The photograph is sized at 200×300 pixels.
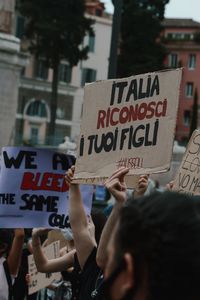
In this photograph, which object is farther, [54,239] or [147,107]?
[54,239]

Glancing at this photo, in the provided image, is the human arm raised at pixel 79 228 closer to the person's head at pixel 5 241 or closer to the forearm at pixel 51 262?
the forearm at pixel 51 262

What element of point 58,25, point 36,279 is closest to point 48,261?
point 36,279

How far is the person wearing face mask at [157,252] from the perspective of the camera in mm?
1812

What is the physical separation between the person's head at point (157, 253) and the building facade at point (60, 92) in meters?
56.8

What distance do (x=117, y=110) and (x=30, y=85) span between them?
58272mm

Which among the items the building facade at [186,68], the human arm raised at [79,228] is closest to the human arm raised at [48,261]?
the human arm raised at [79,228]

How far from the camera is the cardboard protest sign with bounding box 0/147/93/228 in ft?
18.5

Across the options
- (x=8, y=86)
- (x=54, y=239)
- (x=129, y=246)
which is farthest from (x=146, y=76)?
(x=8, y=86)

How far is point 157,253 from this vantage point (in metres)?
1.83

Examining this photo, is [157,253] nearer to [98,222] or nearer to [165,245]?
[165,245]

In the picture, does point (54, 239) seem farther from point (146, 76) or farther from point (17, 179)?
point (146, 76)

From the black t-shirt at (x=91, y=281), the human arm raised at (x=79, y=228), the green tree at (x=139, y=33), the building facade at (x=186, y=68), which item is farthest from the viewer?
the building facade at (x=186, y=68)

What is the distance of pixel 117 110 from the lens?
14.6 feet

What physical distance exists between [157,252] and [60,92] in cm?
6196
